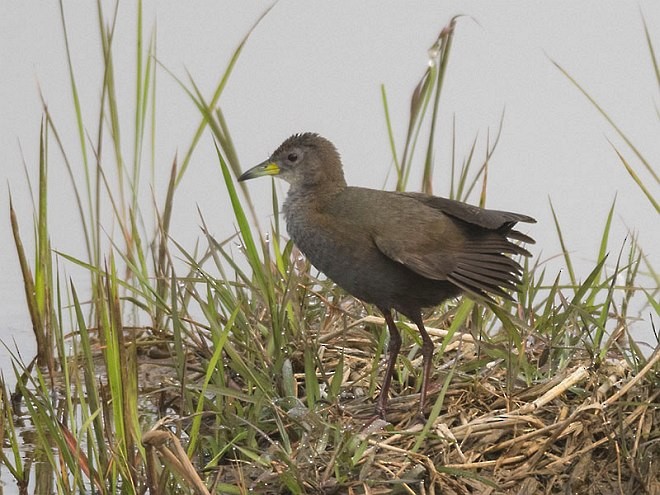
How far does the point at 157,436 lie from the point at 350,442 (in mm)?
792

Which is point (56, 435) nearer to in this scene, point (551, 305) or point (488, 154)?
point (551, 305)

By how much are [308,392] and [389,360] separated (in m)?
0.39

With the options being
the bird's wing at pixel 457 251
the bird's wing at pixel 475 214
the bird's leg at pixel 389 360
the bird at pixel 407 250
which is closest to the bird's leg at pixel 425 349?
the bird at pixel 407 250

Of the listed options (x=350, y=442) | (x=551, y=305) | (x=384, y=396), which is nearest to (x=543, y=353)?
(x=551, y=305)

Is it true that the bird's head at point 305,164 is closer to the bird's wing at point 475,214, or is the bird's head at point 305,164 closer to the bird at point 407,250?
the bird at point 407,250

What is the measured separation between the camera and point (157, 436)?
13.6 ft

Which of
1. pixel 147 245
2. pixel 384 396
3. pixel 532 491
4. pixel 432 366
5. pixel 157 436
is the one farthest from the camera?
pixel 147 245

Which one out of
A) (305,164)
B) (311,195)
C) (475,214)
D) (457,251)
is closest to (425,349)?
(457,251)

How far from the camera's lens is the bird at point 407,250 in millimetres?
5012

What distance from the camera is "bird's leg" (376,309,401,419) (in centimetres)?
504

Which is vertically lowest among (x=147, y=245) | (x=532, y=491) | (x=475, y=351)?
(x=532, y=491)

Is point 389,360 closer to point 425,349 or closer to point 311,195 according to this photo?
point 425,349

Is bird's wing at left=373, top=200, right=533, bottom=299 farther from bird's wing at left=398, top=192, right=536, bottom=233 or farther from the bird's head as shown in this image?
the bird's head

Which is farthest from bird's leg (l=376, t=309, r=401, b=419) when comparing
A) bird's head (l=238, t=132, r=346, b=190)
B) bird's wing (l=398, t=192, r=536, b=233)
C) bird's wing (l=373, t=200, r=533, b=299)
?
bird's head (l=238, t=132, r=346, b=190)
